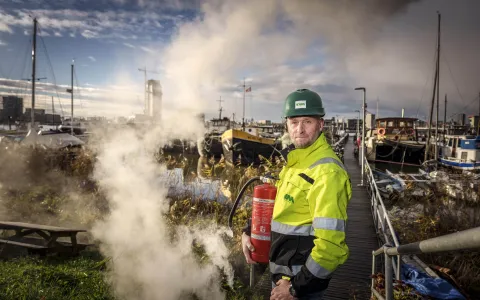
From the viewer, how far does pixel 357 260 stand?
598 cm

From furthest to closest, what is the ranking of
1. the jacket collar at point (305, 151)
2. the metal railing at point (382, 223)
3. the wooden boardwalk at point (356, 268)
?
the wooden boardwalk at point (356, 268) < the metal railing at point (382, 223) < the jacket collar at point (305, 151)

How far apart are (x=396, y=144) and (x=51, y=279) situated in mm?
33578

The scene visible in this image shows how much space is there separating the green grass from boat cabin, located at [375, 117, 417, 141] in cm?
3516

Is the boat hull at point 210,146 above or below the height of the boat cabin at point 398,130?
below

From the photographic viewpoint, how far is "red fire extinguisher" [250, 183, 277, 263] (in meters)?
2.95

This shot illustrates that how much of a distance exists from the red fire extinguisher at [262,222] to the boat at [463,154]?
2515 cm

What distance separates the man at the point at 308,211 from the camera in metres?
1.89

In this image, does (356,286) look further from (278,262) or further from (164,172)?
(164,172)

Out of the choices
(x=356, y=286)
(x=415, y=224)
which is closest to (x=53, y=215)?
(x=356, y=286)

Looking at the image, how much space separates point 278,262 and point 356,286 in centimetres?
341

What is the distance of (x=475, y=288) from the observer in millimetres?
5871

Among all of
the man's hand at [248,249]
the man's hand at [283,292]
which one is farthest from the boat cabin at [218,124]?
the man's hand at [283,292]

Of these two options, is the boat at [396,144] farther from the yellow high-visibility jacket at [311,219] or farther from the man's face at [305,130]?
the yellow high-visibility jacket at [311,219]

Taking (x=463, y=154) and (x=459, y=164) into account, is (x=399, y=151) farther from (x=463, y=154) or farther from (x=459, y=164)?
(x=459, y=164)
